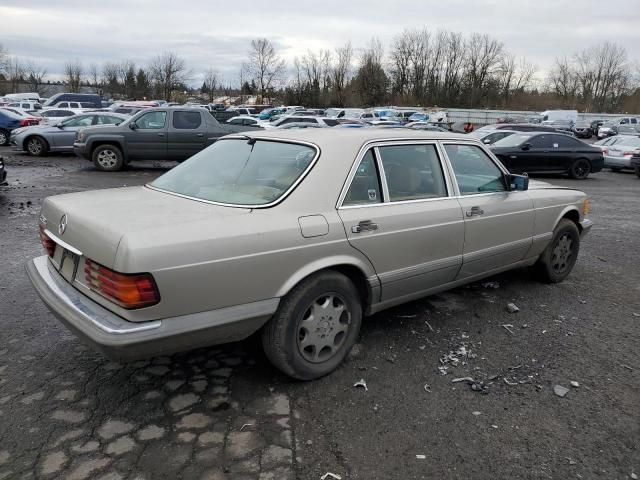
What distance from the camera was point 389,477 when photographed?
2.47 m

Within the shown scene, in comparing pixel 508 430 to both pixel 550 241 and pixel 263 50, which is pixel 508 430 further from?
pixel 263 50

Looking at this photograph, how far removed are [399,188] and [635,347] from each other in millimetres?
2328

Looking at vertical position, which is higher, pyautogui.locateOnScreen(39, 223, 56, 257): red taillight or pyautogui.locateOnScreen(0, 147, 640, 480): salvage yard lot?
pyautogui.locateOnScreen(39, 223, 56, 257): red taillight

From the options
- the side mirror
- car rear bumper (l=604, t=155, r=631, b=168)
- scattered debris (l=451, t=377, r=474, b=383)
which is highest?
the side mirror

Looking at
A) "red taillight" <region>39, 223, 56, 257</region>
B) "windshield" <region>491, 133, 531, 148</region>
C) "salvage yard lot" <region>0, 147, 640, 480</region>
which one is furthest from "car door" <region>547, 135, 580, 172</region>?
"red taillight" <region>39, 223, 56, 257</region>

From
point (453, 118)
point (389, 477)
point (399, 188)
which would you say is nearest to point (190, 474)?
point (389, 477)

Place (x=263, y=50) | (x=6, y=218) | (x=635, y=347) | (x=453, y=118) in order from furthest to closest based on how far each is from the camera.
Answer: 1. (x=263, y=50)
2. (x=453, y=118)
3. (x=6, y=218)
4. (x=635, y=347)

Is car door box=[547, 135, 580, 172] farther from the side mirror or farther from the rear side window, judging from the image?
the side mirror

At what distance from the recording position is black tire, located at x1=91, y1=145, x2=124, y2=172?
1355 centimetres

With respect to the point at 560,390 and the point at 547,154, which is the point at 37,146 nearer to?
the point at 547,154

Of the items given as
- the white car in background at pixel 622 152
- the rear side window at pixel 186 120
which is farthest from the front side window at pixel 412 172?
the white car in background at pixel 622 152

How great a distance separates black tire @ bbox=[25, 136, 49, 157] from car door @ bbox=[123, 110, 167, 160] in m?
4.85

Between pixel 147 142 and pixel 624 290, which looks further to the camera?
pixel 147 142

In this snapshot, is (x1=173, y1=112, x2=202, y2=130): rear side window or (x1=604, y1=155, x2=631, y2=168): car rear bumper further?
(x1=604, y1=155, x2=631, y2=168): car rear bumper
